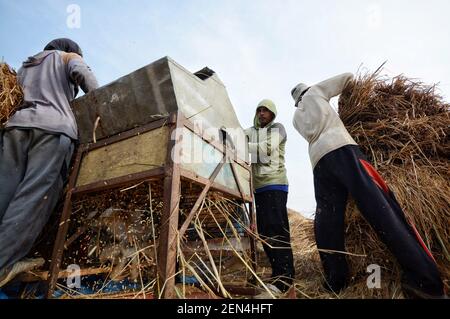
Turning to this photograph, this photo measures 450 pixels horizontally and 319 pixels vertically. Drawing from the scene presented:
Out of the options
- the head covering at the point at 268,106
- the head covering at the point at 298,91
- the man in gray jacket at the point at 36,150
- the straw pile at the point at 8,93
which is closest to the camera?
the man in gray jacket at the point at 36,150

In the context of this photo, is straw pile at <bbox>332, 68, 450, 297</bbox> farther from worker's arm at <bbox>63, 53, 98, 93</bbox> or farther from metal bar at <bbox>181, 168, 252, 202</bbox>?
worker's arm at <bbox>63, 53, 98, 93</bbox>

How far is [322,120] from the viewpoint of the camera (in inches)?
99.0

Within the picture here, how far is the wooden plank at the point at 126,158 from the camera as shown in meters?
2.15

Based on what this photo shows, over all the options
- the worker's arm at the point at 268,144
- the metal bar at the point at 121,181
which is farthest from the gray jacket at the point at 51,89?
the worker's arm at the point at 268,144

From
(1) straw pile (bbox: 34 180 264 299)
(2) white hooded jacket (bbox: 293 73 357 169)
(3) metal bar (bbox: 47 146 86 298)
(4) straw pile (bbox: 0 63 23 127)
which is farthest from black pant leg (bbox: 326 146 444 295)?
(4) straw pile (bbox: 0 63 23 127)

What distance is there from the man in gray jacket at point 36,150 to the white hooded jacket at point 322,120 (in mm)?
2171

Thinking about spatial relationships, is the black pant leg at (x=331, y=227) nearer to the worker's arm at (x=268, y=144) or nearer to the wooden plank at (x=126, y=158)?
the worker's arm at (x=268, y=144)

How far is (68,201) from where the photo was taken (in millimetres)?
2420

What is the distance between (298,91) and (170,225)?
2177 mm

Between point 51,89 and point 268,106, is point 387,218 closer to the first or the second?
point 268,106

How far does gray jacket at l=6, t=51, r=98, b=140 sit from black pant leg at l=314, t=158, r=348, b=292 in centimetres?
241

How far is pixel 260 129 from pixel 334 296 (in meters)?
2.27

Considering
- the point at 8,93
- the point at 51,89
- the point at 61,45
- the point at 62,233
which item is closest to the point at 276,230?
the point at 62,233

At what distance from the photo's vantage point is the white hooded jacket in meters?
2.36
